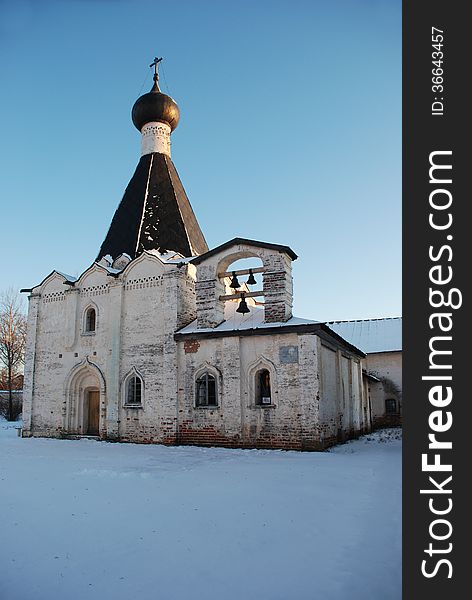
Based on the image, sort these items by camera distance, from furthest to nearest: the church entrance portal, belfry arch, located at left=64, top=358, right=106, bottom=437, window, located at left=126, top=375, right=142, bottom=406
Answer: the church entrance portal
belfry arch, located at left=64, top=358, right=106, bottom=437
window, located at left=126, top=375, right=142, bottom=406

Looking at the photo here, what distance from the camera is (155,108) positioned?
19391 mm

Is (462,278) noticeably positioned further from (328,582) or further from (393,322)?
(393,322)

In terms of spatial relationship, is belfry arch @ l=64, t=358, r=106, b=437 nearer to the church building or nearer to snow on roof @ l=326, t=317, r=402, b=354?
the church building

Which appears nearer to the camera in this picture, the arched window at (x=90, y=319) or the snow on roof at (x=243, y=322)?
the snow on roof at (x=243, y=322)

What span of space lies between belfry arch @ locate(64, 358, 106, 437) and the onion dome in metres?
10.2

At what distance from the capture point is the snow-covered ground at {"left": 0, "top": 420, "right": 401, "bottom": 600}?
3.72 metres

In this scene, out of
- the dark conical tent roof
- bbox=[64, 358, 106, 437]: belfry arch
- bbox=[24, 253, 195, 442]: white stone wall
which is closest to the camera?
bbox=[24, 253, 195, 442]: white stone wall

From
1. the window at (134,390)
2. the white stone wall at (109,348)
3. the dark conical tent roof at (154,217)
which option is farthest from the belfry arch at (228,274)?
the dark conical tent roof at (154,217)

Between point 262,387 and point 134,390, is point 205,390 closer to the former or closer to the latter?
point 262,387

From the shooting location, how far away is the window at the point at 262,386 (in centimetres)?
1296

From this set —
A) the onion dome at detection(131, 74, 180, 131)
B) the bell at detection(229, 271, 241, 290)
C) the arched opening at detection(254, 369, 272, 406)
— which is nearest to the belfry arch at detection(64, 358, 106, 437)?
the bell at detection(229, 271, 241, 290)

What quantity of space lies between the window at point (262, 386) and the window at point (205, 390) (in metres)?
1.25

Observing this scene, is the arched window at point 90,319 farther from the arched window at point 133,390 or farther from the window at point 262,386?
the window at point 262,386

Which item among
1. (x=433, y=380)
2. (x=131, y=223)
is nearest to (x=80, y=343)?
(x=131, y=223)
